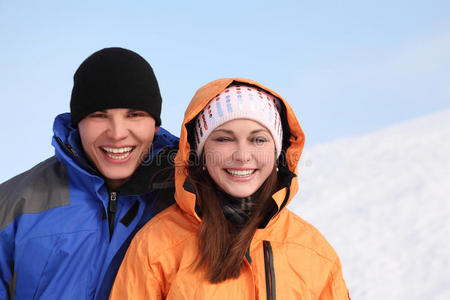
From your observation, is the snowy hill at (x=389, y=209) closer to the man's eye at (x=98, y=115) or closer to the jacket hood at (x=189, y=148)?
the jacket hood at (x=189, y=148)

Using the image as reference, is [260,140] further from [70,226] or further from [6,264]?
[6,264]

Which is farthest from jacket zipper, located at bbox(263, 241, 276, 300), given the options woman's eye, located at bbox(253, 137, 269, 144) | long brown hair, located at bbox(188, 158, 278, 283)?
woman's eye, located at bbox(253, 137, 269, 144)

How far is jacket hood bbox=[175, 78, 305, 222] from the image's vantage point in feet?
7.01

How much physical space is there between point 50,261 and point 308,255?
141 centimetres

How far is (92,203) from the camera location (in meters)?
2.40

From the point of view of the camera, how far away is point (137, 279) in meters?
2.06

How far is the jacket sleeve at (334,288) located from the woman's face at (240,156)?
62 cm

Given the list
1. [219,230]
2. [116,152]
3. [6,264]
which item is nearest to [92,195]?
[116,152]

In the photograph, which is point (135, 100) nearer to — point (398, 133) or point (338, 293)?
point (338, 293)

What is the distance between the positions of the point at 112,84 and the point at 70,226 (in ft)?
2.71

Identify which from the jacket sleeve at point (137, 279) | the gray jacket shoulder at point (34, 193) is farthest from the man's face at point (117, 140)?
the jacket sleeve at point (137, 279)

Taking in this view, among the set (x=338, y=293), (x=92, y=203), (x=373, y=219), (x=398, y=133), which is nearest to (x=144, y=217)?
(x=92, y=203)

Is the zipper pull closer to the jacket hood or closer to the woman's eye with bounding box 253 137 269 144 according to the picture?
the jacket hood

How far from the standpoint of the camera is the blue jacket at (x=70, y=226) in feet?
7.42
